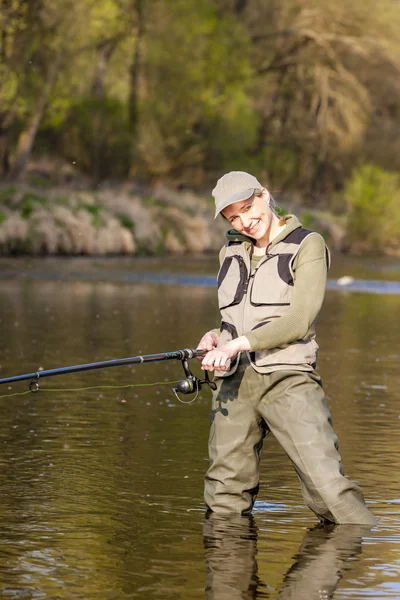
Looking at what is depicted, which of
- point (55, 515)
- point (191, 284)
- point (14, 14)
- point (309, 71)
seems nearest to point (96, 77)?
point (14, 14)

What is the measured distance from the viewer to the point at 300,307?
21.5 feet

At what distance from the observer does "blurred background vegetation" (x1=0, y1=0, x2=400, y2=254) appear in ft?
131

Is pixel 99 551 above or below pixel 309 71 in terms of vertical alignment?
below

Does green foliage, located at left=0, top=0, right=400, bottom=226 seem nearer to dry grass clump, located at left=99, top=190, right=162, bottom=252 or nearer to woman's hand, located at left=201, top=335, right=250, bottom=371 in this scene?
dry grass clump, located at left=99, top=190, right=162, bottom=252

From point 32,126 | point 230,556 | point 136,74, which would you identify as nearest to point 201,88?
point 136,74

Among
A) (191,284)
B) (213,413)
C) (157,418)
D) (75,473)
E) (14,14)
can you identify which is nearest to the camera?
(213,413)

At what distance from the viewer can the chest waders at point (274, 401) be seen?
6652 mm

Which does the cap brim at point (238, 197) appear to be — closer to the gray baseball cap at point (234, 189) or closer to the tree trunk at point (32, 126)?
the gray baseball cap at point (234, 189)

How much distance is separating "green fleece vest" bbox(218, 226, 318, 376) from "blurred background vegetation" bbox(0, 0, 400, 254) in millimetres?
28728

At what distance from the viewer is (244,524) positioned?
7004 mm

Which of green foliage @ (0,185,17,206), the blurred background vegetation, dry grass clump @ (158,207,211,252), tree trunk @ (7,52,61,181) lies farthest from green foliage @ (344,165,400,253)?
green foliage @ (0,185,17,206)

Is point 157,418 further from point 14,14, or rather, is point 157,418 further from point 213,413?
point 14,14

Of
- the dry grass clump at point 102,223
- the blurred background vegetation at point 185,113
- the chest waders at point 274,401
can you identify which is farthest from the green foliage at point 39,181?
the chest waders at point 274,401

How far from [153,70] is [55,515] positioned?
41317 millimetres
